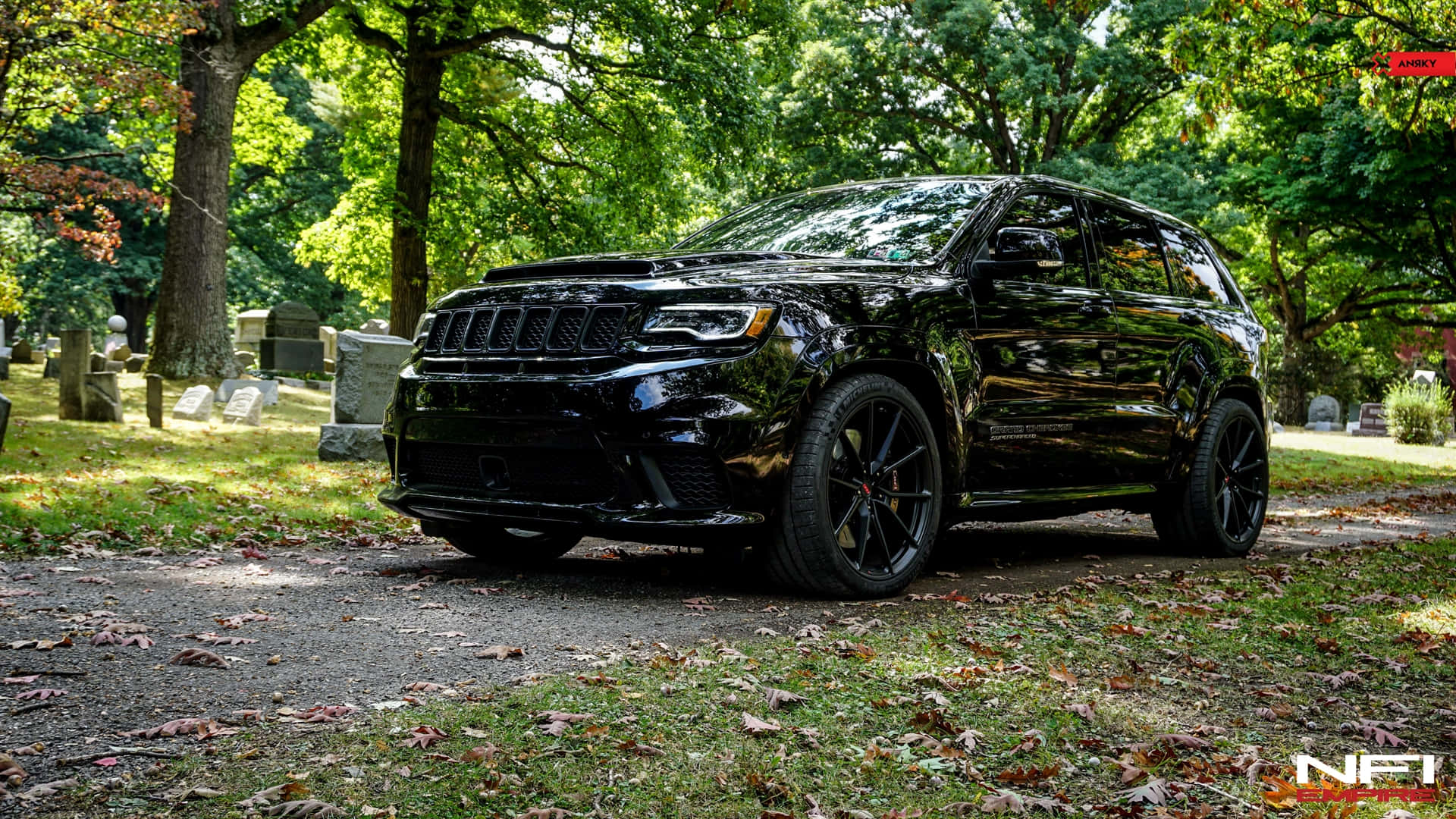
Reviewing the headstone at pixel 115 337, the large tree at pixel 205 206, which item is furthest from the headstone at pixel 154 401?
the headstone at pixel 115 337

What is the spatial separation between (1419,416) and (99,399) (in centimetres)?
2391

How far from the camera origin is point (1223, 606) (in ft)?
17.0

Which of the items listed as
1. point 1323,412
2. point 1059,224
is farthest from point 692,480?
point 1323,412

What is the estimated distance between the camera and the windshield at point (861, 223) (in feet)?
18.4

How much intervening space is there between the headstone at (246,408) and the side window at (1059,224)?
11.2m

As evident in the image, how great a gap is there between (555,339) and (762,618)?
4.43ft

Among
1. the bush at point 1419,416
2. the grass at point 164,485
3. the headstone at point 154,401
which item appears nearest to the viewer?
the grass at point 164,485

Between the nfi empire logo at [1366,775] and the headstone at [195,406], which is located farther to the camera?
the headstone at [195,406]

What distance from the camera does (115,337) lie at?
3272cm

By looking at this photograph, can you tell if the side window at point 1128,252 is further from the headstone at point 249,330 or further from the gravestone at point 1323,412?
the gravestone at point 1323,412

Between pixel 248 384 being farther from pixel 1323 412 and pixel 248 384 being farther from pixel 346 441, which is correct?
pixel 1323 412

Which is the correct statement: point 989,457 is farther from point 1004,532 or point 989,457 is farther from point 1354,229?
point 1354,229

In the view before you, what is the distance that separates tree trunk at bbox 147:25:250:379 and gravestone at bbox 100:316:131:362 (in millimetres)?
7926

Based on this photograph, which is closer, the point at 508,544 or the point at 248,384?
the point at 508,544
